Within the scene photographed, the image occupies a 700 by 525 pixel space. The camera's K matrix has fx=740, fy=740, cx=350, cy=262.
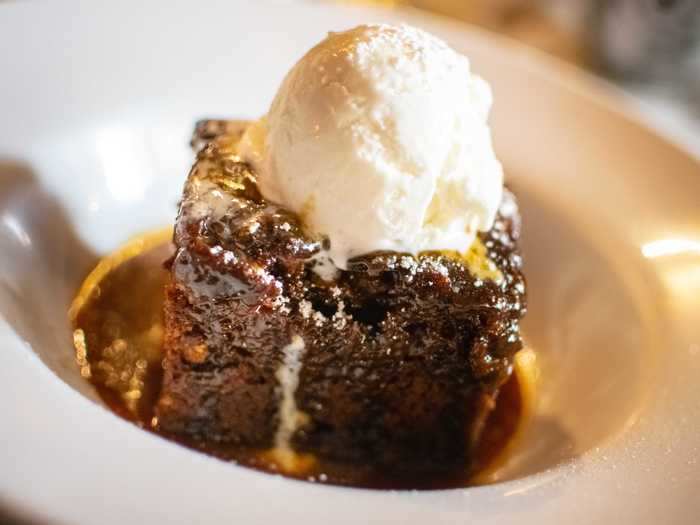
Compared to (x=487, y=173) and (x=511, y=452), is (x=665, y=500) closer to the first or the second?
(x=511, y=452)

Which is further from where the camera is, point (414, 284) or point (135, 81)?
point (135, 81)

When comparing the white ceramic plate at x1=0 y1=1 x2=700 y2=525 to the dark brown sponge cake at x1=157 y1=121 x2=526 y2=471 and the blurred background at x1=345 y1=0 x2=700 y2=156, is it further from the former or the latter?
the blurred background at x1=345 y1=0 x2=700 y2=156

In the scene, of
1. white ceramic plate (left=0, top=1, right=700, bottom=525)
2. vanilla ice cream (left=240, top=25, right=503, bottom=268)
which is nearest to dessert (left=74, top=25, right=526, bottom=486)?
vanilla ice cream (left=240, top=25, right=503, bottom=268)

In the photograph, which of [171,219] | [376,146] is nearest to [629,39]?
[171,219]

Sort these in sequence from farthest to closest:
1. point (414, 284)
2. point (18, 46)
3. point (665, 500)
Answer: point (18, 46), point (414, 284), point (665, 500)

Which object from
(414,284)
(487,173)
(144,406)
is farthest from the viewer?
(144,406)

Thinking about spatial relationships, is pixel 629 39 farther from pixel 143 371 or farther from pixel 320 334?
pixel 143 371

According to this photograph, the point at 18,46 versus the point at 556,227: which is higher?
the point at 18,46

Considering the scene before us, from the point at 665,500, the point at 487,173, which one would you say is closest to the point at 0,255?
the point at 487,173
